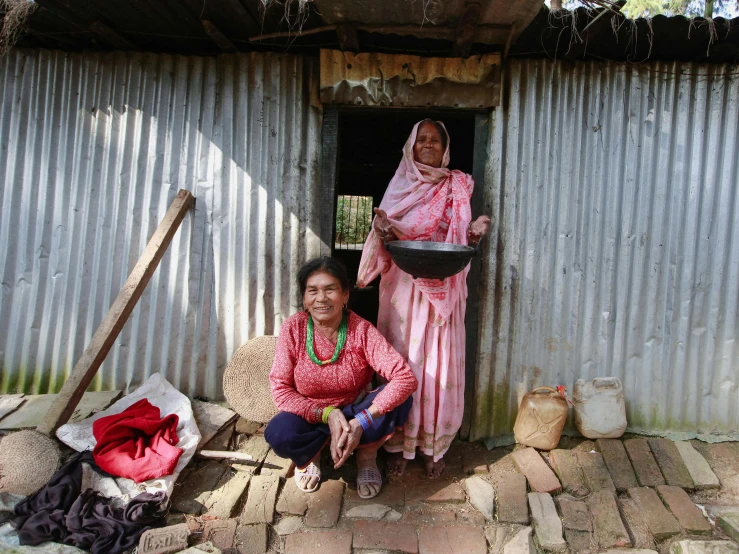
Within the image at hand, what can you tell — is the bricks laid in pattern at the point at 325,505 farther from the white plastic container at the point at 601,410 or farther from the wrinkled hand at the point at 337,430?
the white plastic container at the point at 601,410

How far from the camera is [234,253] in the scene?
343 cm

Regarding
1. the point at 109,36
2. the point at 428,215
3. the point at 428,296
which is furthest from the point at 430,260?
the point at 109,36

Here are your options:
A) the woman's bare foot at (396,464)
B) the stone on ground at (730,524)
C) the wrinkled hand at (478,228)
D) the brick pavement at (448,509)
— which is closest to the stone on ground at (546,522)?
the brick pavement at (448,509)

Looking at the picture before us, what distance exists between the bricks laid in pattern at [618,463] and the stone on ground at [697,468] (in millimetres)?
374

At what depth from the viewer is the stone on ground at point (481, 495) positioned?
2.73m

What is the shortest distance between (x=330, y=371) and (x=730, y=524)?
2.33 m

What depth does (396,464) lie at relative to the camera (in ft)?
10.0

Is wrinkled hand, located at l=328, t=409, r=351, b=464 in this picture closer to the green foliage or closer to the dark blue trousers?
the dark blue trousers

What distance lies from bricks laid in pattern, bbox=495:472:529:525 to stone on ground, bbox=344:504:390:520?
661 millimetres

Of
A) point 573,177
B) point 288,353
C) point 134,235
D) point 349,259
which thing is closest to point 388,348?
point 288,353

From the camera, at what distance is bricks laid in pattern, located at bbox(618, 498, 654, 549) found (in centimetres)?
251

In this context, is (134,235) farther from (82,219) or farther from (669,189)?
(669,189)

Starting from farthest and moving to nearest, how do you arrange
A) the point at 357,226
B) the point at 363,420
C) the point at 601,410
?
the point at 357,226, the point at 601,410, the point at 363,420

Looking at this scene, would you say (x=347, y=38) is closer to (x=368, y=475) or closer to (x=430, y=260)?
(x=430, y=260)
